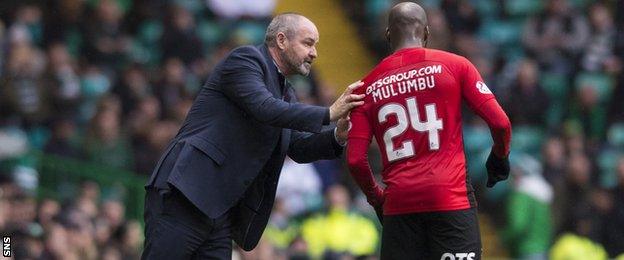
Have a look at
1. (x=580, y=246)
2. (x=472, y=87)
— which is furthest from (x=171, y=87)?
(x=472, y=87)

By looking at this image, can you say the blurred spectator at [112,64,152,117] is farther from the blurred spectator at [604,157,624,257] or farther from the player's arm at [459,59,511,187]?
the player's arm at [459,59,511,187]

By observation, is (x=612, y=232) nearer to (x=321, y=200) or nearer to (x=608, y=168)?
(x=608, y=168)

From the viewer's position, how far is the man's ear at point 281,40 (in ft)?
25.6

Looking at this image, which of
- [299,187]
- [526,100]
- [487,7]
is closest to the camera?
[299,187]

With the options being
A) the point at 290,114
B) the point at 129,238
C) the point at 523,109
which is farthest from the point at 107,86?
the point at 290,114

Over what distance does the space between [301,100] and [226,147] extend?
26.6ft

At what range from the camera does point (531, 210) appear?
15.8m

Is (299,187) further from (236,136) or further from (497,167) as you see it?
(497,167)

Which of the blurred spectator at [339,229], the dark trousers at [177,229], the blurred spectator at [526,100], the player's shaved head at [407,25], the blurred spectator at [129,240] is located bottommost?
the blurred spectator at [339,229]

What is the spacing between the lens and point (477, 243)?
752 cm

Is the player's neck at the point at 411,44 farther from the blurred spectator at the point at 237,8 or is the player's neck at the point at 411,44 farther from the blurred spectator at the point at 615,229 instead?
the blurred spectator at the point at 237,8

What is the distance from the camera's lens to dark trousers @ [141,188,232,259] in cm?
766

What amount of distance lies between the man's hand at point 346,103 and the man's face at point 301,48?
354 mm

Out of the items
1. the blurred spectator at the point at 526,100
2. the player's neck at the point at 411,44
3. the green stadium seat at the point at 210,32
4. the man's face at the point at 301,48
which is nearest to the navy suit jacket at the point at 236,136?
the man's face at the point at 301,48
